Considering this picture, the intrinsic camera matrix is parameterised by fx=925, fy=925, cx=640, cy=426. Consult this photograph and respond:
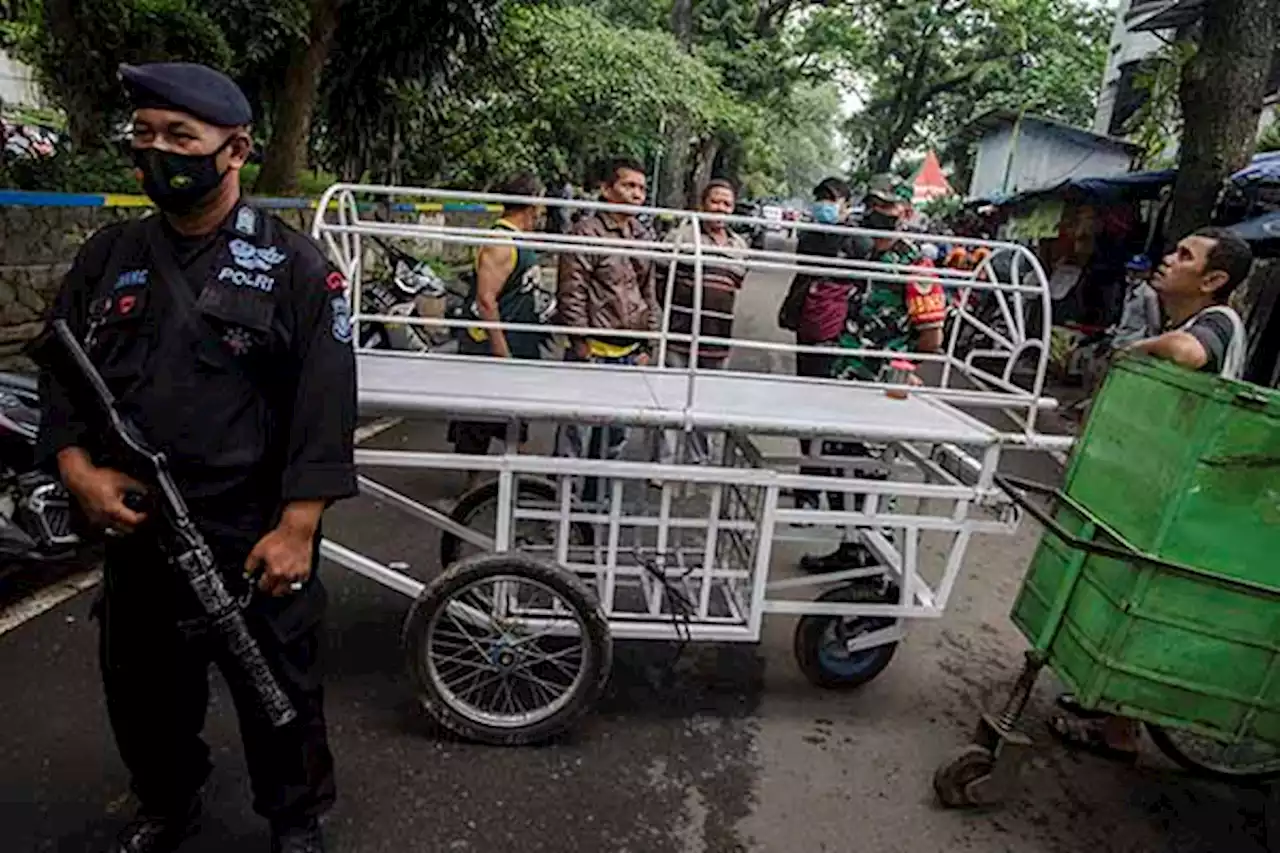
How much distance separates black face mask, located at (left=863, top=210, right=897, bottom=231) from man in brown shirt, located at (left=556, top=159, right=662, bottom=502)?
128cm

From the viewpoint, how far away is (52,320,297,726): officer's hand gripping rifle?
1.82 meters

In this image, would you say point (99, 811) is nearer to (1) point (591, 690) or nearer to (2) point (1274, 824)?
(1) point (591, 690)

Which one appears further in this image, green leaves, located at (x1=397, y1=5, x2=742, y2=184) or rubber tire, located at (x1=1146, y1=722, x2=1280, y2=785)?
green leaves, located at (x1=397, y1=5, x2=742, y2=184)

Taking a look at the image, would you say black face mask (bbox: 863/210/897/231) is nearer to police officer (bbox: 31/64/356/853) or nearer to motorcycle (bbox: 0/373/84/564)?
police officer (bbox: 31/64/356/853)

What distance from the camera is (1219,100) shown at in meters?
7.22

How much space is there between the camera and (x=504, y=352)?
4.37 meters

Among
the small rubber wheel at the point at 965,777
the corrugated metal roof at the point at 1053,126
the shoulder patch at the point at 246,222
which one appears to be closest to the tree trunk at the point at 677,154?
the corrugated metal roof at the point at 1053,126

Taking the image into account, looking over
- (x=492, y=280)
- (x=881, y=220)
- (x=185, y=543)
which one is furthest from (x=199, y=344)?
(x=881, y=220)

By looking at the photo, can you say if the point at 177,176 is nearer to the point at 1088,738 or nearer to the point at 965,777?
the point at 965,777

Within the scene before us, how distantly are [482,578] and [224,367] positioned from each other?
3.71 ft

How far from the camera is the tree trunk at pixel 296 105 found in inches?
318

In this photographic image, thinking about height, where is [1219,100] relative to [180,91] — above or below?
above

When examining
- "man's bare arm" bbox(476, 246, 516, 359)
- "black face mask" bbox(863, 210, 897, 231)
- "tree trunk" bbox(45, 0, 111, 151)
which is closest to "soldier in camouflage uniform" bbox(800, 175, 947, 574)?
→ "black face mask" bbox(863, 210, 897, 231)

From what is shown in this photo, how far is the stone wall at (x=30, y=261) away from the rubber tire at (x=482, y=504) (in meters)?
3.05
